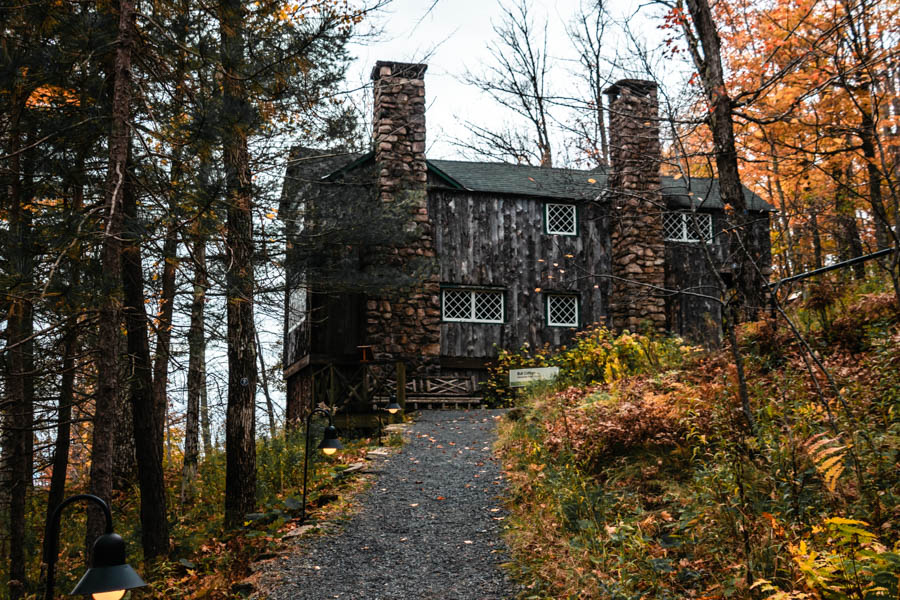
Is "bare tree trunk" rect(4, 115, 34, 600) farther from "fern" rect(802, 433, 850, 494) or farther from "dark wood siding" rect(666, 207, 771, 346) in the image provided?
"dark wood siding" rect(666, 207, 771, 346)

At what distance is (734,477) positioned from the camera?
17.4ft

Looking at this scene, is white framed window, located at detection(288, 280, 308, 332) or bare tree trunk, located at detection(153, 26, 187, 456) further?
white framed window, located at detection(288, 280, 308, 332)

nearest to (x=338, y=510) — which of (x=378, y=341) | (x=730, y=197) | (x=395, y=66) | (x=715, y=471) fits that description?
(x=715, y=471)

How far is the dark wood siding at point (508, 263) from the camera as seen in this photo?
60.1ft

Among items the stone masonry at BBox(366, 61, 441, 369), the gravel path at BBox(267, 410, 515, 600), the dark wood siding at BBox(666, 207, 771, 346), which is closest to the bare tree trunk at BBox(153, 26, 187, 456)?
the gravel path at BBox(267, 410, 515, 600)

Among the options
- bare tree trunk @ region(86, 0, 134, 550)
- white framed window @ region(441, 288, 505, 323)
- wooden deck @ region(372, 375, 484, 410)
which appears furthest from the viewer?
white framed window @ region(441, 288, 505, 323)

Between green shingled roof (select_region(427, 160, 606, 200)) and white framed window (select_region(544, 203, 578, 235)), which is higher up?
green shingled roof (select_region(427, 160, 606, 200))

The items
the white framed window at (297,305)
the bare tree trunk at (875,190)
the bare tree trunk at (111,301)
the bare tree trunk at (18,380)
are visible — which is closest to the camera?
the bare tree trunk at (875,190)

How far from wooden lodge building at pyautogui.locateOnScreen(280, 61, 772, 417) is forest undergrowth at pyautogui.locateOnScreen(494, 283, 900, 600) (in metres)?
7.68

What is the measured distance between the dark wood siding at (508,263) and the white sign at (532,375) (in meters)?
2.69

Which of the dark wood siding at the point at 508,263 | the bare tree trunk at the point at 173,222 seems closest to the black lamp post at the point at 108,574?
the bare tree trunk at the point at 173,222

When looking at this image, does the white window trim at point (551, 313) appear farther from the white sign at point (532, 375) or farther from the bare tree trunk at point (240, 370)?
the bare tree trunk at point (240, 370)

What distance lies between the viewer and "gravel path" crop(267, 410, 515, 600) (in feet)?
20.7

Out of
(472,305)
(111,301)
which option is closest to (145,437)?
(111,301)
